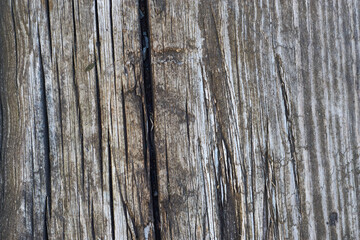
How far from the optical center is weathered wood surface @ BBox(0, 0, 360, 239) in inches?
44.8

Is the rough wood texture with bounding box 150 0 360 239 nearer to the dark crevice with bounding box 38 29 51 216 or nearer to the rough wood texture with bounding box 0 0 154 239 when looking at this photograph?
the rough wood texture with bounding box 0 0 154 239

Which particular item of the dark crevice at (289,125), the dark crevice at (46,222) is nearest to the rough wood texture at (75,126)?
the dark crevice at (46,222)

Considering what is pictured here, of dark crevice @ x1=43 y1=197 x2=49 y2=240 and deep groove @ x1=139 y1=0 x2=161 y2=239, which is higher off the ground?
deep groove @ x1=139 y1=0 x2=161 y2=239

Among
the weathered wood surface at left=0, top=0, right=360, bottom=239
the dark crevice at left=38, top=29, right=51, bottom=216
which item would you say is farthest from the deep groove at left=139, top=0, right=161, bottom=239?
the dark crevice at left=38, top=29, right=51, bottom=216

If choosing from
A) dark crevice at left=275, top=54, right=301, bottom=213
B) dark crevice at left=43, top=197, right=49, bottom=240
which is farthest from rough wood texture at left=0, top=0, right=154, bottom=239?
dark crevice at left=275, top=54, right=301, bottom=213

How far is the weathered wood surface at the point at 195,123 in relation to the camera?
3.73 feet

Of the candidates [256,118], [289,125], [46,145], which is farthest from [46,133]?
[289,125]

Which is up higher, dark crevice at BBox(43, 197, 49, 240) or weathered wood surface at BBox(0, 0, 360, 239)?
weathered wood surface at BBox(0, 0, 360, 239)

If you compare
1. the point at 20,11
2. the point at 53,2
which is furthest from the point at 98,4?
the point at 20,11

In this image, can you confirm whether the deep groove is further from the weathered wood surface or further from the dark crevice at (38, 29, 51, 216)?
the dark crevice at (38, 29, 51, 216)

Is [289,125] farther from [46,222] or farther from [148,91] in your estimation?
[46,222]

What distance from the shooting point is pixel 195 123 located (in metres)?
1.14

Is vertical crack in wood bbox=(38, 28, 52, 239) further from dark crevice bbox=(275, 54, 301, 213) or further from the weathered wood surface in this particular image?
dark crevice bbox=(275, 54, 301, 213)

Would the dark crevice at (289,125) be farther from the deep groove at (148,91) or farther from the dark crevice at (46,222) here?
the dark crevice at (46,222)
